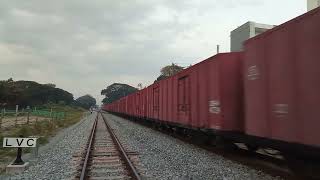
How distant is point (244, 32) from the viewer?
43.7 meters

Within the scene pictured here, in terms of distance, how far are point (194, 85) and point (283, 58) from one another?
26.4 ft

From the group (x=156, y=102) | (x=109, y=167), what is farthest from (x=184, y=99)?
(x=156, y=102)

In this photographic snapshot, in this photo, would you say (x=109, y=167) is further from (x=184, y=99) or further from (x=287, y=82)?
(x=184, y=99)

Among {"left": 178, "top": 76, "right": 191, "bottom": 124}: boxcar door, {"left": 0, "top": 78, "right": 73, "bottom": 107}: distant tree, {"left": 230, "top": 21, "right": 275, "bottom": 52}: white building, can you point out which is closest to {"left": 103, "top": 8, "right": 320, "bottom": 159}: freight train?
{"left": 178, "top": 76, "right": 191, "bottom": 124}: boxcar door

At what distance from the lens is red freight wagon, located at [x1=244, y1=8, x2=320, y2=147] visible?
7734mm

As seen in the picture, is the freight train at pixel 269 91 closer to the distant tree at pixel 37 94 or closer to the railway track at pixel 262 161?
the railway track at pixel 262 161

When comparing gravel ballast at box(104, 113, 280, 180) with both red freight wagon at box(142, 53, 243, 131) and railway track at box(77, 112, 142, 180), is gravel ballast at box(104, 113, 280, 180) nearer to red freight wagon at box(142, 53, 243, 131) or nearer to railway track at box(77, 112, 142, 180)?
railway track at box(77, 112, 142, 180)

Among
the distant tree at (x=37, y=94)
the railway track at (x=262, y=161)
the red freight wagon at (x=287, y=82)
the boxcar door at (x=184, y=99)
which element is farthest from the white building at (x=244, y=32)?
the distant tree at (x=37, y=94)

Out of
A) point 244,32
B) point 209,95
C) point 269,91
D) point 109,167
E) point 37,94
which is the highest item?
point 244,32

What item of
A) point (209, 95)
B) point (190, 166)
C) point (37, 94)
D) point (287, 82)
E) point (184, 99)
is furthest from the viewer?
Answer: point (37, 94)

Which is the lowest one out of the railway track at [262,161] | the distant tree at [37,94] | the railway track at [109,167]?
the railway track at [109,167]

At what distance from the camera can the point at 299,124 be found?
8203mm

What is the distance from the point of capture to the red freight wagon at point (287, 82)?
25.4 ft

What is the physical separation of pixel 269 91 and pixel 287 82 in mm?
920
